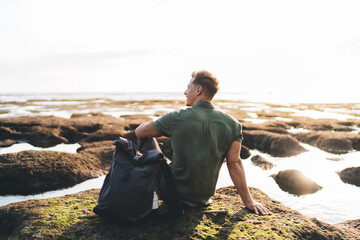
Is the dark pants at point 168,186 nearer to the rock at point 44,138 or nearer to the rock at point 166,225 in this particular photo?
the rock at point 166,225

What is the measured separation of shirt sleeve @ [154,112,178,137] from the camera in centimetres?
388

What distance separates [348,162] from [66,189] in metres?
13.5

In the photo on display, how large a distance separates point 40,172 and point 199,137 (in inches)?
277

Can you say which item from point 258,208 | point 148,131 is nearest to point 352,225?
point 258,208

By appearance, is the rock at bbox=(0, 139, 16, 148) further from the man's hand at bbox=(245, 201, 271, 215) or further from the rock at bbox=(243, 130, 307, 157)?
the man's hand at bbox=(245, 201, 271, 215)

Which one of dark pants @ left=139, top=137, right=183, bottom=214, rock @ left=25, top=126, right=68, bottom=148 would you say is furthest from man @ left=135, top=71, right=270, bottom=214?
rock @ left=25, top=126, right=68, bottom=148

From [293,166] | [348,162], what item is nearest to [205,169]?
[293,166]

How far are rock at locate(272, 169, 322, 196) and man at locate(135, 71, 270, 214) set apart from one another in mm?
5635

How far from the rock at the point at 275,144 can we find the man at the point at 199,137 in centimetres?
1166

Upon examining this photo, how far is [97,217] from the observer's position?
405 cm

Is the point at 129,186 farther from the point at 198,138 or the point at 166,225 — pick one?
the point at 198,138

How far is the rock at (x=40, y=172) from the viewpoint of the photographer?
802 cm

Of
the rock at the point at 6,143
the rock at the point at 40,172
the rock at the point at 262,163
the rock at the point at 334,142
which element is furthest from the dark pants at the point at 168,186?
the rock at the point at 6,143

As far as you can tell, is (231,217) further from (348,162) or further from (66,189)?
(348,162)
